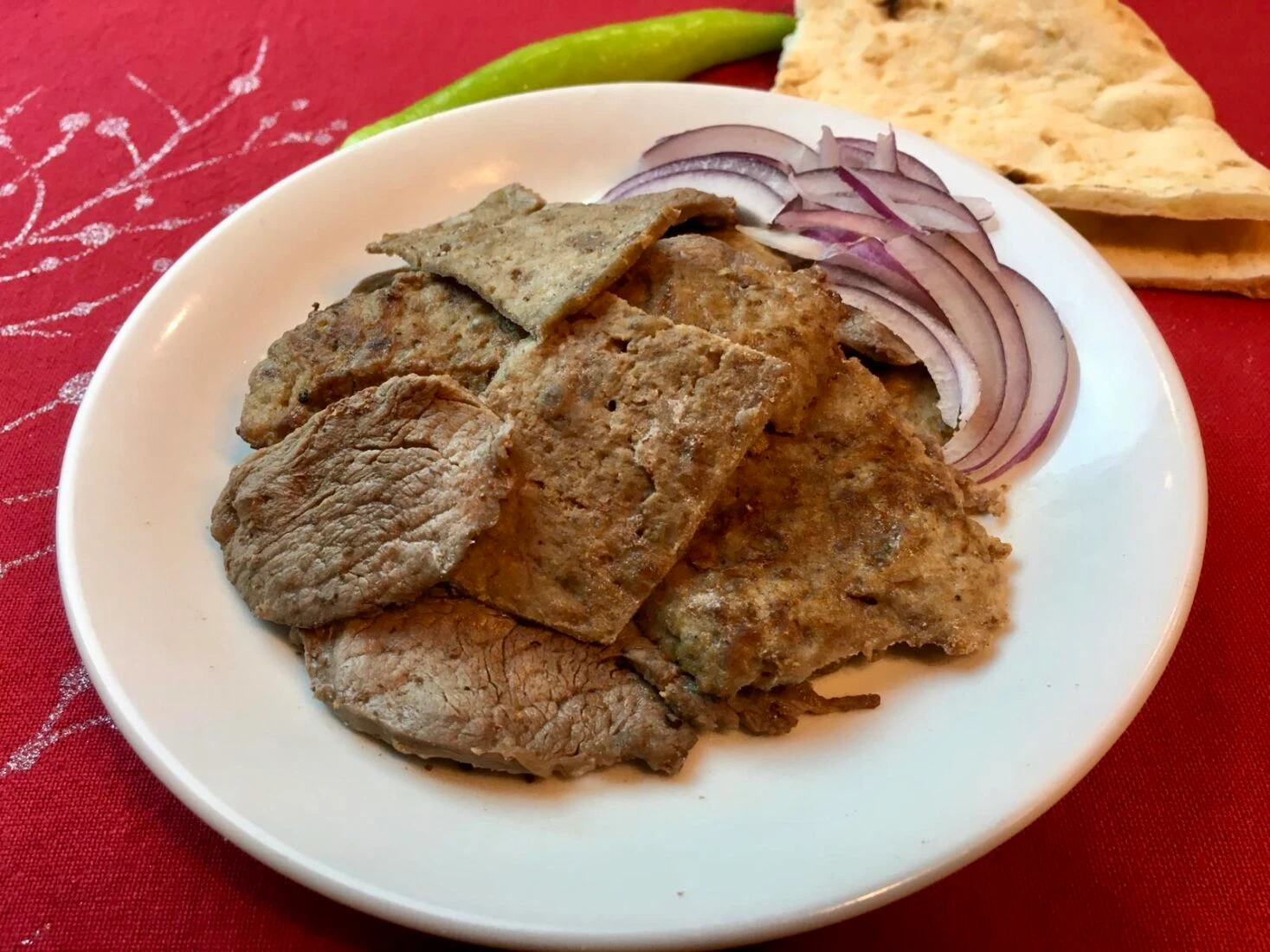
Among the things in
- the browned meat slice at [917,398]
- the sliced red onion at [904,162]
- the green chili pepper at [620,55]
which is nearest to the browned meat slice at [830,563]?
the browned meat slice at [917,398]

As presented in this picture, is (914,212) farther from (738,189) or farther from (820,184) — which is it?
(738,189)

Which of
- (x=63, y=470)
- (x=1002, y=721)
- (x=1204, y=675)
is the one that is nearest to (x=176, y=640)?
(x=63, y=470)

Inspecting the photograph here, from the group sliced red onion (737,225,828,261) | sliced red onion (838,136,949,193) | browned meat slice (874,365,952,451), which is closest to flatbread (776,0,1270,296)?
sliced red onion (838,136,949,193)

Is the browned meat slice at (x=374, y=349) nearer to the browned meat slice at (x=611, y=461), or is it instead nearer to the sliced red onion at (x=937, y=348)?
the browned meat slice at (x=611, y=461)

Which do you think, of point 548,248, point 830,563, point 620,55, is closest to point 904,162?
point 548,248

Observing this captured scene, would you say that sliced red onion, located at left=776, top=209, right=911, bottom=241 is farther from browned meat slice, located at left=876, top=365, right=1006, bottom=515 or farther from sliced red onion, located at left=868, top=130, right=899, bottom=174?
browned meat slice, located at left=876, top=365, right=1006, bottom=515
